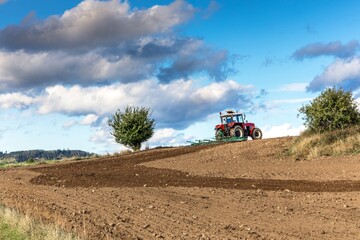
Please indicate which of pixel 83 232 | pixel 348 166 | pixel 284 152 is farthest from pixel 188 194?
pixel 284 152

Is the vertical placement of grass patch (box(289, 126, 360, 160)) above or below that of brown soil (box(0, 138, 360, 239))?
above

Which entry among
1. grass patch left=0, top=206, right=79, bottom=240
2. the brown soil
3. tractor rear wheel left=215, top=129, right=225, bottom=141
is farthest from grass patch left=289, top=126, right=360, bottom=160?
grass patch left=0, top=206, right=79, bottom=240

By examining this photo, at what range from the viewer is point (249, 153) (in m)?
28.4

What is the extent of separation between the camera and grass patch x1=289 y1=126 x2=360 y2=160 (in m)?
24.7

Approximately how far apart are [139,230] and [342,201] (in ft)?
22.8

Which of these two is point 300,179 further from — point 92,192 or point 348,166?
point 92,192

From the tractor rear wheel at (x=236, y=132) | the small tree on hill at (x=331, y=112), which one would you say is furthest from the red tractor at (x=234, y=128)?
the small tree on hill at (x=331, y=112)

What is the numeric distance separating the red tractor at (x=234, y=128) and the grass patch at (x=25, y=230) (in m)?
29.1

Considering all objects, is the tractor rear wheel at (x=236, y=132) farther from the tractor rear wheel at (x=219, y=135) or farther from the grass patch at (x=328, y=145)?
the grass patch at (x=328, y=145)

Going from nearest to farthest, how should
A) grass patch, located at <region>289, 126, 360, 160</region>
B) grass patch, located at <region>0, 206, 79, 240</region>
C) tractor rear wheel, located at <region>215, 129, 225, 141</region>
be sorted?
grass patch, located at <region>0, 206, 79, 240</region>
grass patch, located at <region>289, 126, 360, 160</region>
tractor rear wheel, located at <region>215, 129, 225, 141</region>

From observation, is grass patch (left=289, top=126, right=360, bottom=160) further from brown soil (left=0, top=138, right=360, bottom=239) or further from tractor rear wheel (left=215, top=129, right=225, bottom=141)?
tractor rear wheel (left=215, top=129, right=225, bottom=141)

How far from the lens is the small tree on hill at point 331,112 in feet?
97.7

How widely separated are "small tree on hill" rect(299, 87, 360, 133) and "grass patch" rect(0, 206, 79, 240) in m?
22.6

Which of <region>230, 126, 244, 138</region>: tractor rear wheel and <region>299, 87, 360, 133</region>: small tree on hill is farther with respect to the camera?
<region>230, 126, 244, 138</region>: tractor rear wheel
